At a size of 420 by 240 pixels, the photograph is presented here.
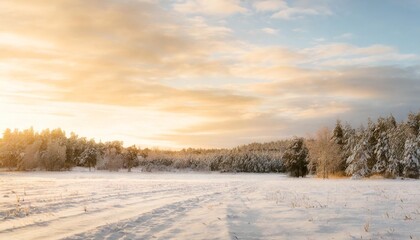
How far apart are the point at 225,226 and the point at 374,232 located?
179 inches

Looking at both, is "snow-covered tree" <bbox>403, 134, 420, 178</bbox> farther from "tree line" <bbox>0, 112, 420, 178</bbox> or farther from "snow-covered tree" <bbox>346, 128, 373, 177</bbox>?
"snow-covered tree" <bbox>346, 128, 373, 177</bbox>

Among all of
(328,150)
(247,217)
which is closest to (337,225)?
(247,217)

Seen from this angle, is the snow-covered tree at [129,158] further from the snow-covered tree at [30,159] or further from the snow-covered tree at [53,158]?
the snow-covered tree at [30,159]

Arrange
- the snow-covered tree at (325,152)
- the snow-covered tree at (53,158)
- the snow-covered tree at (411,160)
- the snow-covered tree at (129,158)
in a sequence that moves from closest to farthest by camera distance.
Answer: the snow-covered tree at (411,160) → the snow-covered tree at (325,152) → the snow-covered tree at (53,158) → the snow-covered tree at (129,158)

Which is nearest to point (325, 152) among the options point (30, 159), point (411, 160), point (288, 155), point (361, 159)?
point (361, 159)

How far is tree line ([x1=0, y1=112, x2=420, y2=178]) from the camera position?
81.3m

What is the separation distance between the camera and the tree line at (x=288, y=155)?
8131 cm

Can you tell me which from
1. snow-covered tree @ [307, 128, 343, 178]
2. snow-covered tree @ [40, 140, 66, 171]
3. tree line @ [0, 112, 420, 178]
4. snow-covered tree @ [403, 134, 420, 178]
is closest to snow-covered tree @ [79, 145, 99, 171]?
tree line @ [0, 112, 420, 178]

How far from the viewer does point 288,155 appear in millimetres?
107625

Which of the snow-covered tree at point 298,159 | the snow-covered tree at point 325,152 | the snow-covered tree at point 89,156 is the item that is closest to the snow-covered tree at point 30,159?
the snow-covered tree at point 89,156

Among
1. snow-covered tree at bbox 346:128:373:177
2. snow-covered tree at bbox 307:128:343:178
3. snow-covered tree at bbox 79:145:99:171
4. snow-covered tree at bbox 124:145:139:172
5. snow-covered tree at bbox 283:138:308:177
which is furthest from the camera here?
snow-covered tree at bbox 124:145:139:172

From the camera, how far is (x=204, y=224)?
515 inches

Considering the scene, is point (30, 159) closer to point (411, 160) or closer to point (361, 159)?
point (361, 159)

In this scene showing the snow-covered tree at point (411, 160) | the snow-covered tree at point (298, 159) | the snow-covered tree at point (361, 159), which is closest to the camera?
the snow-covered tree at point (411, 160)
